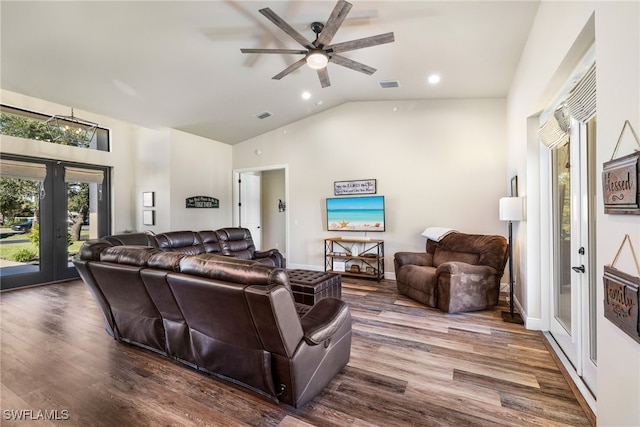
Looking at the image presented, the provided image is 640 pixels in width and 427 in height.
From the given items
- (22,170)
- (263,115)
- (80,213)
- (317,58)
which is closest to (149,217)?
(80,213)

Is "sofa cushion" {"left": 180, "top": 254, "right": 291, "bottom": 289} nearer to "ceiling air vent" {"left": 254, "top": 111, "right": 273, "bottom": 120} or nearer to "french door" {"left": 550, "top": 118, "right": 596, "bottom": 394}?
"french door" {"left": 550, "top": 118, "right": 596, "bottom": 394}

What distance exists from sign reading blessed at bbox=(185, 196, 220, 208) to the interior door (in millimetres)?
697

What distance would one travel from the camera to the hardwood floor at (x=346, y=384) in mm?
1810

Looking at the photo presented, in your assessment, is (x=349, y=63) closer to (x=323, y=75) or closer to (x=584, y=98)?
(x=323, y=75)

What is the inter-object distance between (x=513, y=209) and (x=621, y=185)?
2249 millimetres

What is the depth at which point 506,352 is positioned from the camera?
104 inches

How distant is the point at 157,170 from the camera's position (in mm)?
6004

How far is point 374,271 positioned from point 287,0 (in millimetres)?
4436

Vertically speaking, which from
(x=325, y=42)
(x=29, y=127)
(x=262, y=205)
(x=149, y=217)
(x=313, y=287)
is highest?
(x=325, y=42)

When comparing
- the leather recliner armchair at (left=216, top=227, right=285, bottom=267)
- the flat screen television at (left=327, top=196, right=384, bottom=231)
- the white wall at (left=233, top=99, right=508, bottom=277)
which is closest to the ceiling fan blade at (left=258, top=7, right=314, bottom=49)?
the white wall at (left=233, top=99, right=508, bottom=277)

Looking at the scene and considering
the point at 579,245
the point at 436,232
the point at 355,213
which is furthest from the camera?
the point at 355,213

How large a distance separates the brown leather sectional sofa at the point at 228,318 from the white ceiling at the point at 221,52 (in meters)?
2.47

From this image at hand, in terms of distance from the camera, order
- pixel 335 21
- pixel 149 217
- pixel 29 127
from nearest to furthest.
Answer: pixel 335 21
pixel 29 127
pixel 149 217

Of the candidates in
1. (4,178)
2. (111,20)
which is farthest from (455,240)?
(4,178)
